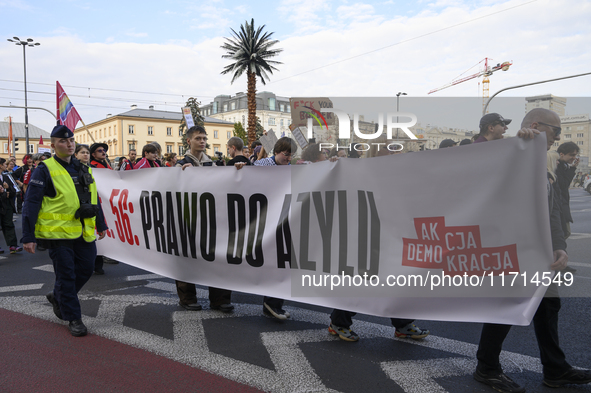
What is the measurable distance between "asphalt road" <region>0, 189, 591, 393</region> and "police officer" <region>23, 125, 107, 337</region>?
0.37 m

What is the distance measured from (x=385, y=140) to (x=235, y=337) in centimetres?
531

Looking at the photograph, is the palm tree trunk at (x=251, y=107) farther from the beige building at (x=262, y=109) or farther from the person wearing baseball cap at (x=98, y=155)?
the beige building at (x=262, y=109)

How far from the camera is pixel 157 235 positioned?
4.88 m

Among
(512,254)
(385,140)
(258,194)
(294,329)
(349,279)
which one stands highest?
(385,140)

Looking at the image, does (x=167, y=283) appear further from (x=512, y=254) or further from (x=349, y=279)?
(x=512, y=254)

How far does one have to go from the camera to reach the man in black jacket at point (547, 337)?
2830 millimetres

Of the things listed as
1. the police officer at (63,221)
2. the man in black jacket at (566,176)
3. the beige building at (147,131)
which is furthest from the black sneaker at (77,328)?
the beige building at (147,131)

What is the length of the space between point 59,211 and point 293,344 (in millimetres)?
2430

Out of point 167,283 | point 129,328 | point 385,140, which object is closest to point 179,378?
point 129,328

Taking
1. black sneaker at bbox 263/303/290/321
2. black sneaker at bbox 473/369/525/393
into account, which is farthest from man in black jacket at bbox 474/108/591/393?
black sneaker at bbox 263/303/290/321

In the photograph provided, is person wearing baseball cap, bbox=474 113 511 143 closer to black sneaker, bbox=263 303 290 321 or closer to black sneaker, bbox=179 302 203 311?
black sneaker, bbox=263 303 290 321

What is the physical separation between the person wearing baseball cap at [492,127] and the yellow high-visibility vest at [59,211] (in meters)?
3.56

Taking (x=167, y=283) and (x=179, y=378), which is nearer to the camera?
(x=179, y=378)

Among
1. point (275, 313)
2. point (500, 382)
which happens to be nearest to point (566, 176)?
point (500, 382)
